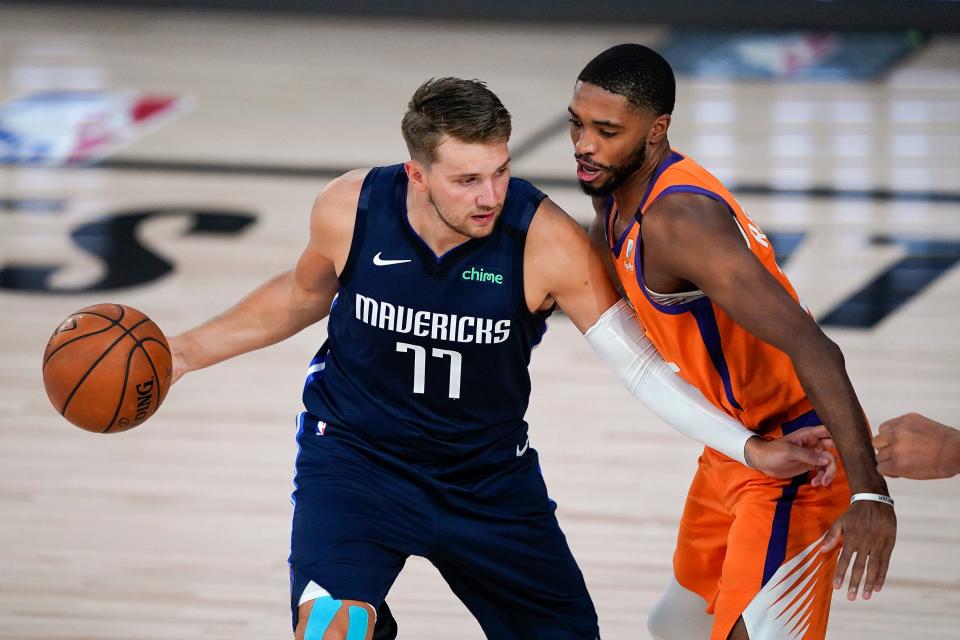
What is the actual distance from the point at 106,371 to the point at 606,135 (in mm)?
1375

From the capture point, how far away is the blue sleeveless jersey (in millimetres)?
3223

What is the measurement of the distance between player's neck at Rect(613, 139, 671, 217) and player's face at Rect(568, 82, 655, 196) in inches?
1.3

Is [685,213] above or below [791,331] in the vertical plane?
above

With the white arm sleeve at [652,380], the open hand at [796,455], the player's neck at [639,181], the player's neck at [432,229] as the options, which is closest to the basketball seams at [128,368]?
the player's neck at [432,229]

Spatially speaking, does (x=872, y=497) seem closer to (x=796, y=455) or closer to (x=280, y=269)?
(x=796, y=455)

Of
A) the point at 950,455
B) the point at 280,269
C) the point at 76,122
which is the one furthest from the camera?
the point at 76,122

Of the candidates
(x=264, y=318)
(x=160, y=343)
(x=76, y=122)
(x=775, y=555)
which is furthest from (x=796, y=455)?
(x=76, y=122)

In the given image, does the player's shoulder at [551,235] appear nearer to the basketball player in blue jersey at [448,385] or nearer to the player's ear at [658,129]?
the basketball player in blue jersey at [448,385]

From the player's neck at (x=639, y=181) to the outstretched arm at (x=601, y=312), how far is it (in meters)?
0.15

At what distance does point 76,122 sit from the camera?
9.84 m

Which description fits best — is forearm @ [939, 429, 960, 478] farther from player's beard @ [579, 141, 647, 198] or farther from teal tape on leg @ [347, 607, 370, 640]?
teal tape on leg @ [347, 607, 370, 640]

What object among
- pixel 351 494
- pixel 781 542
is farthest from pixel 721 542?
pixel 351 494

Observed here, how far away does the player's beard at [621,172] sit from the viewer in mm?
3104

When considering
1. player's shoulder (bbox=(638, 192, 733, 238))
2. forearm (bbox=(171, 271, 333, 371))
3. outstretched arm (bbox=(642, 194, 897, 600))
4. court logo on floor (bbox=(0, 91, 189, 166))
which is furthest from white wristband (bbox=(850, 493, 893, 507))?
court logo on floor (bbox=(0, 91, 189, 166))
